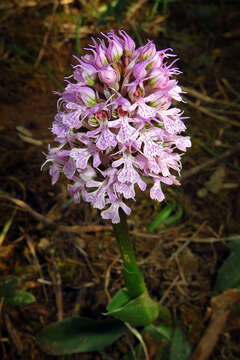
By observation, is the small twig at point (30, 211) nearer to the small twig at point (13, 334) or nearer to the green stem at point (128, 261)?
the small twig at point (13, 334)

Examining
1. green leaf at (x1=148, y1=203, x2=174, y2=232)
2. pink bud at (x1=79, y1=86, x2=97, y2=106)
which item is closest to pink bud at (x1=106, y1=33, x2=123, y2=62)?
pink bud at (x1=79, y1=86, x2=97, y2=106)

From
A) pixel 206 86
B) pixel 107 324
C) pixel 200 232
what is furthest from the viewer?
pixel 206 86

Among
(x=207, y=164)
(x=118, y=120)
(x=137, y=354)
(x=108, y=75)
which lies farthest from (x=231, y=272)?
(x=108, y=75)

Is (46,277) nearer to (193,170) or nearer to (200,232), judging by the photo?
(200,232)

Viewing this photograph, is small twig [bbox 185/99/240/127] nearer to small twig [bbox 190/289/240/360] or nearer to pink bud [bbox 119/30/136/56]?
small twig [bbox 190/289/240/360]

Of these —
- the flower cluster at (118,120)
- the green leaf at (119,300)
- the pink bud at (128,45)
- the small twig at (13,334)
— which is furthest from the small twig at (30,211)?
the pink bud at (128,45)

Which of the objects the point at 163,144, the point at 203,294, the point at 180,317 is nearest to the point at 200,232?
the point at 203,294

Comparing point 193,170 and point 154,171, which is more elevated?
point 154,171
